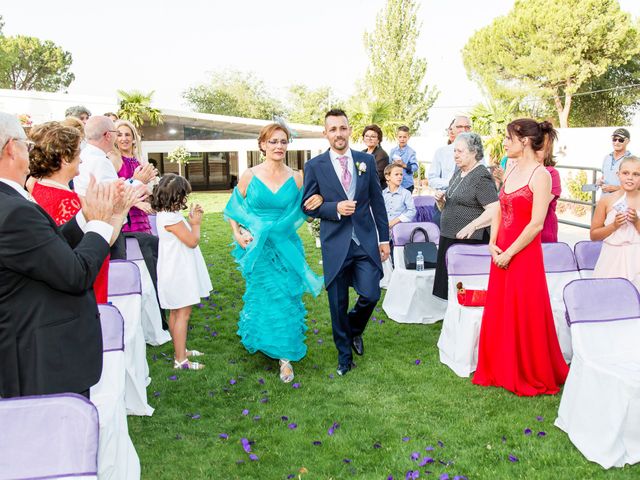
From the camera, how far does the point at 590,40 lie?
118ft

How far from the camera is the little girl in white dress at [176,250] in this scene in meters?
5.10

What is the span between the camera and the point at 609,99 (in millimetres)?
40281

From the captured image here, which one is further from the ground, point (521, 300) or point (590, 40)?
point (590, 40)

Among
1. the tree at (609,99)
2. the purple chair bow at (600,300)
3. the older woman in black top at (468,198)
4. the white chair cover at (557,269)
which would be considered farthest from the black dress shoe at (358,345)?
the tree at (609,99)

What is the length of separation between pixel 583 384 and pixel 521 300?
101cm

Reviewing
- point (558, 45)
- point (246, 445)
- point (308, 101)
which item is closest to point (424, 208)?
point (246, 445)

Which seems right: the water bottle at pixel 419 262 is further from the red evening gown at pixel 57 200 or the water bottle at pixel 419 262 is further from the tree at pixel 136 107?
the tree at pixel 136 107

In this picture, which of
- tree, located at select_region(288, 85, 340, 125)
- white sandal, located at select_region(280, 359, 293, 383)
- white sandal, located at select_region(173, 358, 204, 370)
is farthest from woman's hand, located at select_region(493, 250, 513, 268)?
tree, located at select_region(288, 85, 340, 125)

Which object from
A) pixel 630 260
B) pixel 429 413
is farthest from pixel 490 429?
pixel 630 260

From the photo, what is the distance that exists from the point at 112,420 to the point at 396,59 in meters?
44.3

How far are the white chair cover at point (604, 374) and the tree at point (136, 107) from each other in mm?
24888

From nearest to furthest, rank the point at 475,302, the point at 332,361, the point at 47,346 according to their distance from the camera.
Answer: the point at 47,346, the point at 475,302, the point at 332,361

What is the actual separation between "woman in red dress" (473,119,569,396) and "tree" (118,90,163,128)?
944 inches

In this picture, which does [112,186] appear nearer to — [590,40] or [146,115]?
[146,115]
